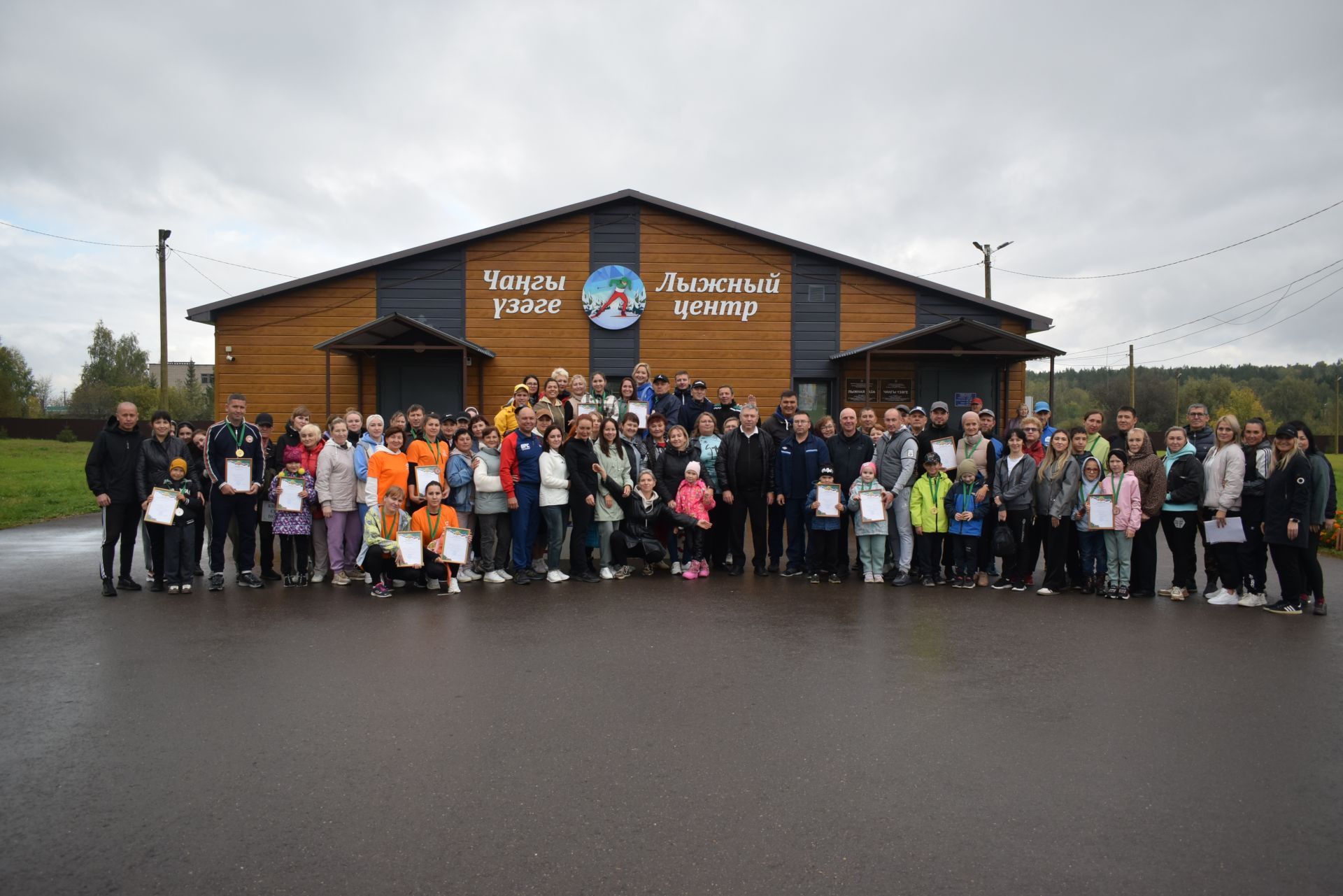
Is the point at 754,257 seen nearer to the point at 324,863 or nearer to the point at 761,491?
the point at 761,491

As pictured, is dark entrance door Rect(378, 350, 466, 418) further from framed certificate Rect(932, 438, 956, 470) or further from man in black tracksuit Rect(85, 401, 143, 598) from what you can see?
framed certificate Rect(932, 438, 956, 470)

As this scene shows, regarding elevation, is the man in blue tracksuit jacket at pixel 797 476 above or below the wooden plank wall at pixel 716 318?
below

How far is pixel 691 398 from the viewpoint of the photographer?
507 inches

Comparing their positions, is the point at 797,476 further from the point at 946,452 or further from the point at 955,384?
the point at 955,384

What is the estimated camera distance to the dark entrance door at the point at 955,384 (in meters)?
18.4

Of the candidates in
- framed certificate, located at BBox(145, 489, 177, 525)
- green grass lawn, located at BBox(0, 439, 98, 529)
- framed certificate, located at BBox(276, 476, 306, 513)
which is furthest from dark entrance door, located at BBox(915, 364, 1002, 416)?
green grass lawn, located at BBox(0, 439, 98, 529)

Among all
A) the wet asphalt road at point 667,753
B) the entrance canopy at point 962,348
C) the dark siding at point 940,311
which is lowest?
the wet asphalt road at point 667,753

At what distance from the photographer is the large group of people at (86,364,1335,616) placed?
28.2ft

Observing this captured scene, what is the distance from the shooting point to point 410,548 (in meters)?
8.75

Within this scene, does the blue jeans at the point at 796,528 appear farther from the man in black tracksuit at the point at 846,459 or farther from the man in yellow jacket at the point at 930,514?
the man in yellow jacket at the point at 930,514

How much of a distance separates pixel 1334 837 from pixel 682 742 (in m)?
2.97

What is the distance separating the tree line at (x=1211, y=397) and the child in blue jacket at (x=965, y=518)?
179 feet

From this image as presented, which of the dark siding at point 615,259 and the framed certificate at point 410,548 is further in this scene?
the dark siding at point 615,259

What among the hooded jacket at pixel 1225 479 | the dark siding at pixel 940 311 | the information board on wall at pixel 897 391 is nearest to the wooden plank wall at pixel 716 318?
the information board on wall at pixel 897 391
